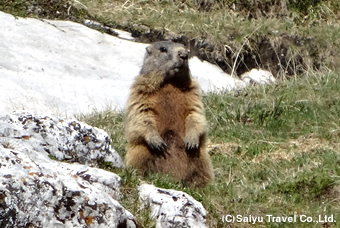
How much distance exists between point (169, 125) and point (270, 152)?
1623mm

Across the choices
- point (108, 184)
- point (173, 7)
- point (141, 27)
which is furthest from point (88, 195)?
point (173, 7)

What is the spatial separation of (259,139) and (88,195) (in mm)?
4659

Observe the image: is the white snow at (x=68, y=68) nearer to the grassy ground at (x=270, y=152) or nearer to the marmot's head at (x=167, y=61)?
the grassy ground at (x=270, y=152)

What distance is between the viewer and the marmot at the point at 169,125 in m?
7.62

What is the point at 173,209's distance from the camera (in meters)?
5.62

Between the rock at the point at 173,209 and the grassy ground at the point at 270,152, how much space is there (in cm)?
9

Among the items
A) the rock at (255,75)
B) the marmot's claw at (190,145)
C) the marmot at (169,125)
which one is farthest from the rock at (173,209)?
the rock at (255,75)

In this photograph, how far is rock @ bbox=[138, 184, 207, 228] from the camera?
5.57 metres

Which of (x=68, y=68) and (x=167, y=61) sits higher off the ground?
(x=167, y=61)

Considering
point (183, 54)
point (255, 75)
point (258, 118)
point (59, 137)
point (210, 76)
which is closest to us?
point (59, 137)

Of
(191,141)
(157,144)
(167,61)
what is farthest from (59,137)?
(167,61)

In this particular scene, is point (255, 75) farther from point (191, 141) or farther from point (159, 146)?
point (159, 146)

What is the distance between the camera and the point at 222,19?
14.8 meters

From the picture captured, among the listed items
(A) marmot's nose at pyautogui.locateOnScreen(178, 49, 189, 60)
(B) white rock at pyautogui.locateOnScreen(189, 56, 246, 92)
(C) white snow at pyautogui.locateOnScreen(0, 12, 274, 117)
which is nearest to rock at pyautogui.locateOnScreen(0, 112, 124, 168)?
(A) marmot's nose at pyautogui.locateOnScreen(178, 49, 189, 60)
